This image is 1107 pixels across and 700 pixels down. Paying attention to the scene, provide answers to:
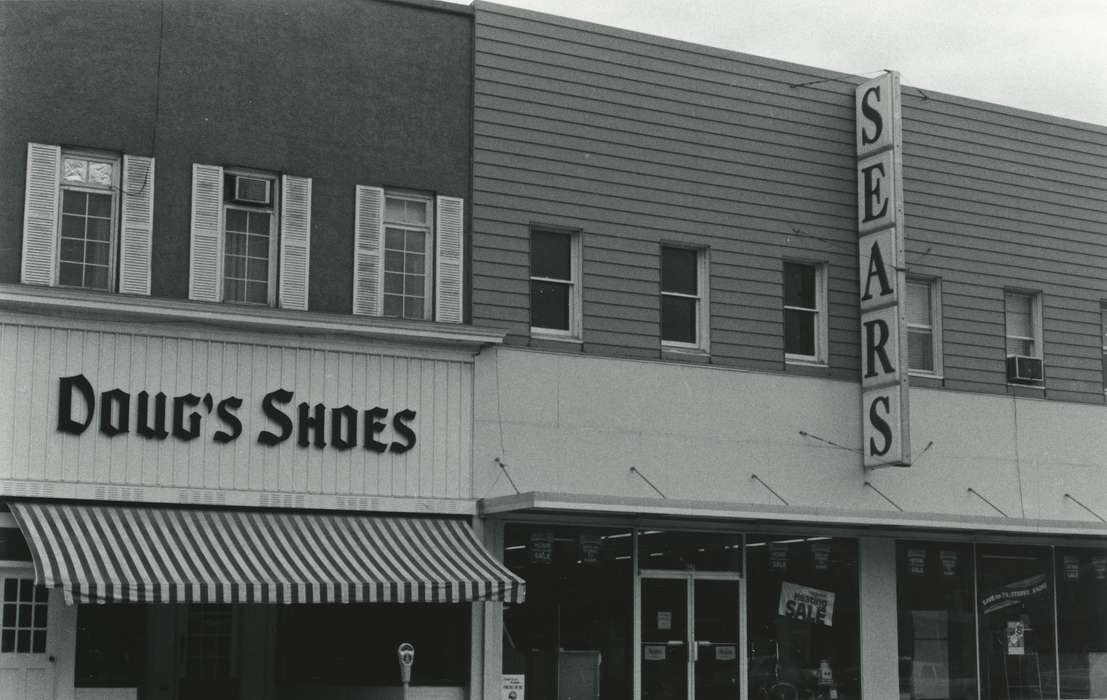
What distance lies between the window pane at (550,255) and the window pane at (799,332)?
3.53 metres

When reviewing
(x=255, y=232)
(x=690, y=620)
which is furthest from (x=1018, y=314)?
(x=255, y=232)

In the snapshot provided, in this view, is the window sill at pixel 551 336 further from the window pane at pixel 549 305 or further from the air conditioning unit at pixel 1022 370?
the air conditioning unit at pixel 1022 370

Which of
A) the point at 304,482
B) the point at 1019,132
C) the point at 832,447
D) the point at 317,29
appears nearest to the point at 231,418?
the point at 304,482

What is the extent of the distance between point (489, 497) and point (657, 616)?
290 cm

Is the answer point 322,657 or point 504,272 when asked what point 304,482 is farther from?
point 504,272

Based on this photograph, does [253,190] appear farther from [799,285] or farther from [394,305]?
[799,285]

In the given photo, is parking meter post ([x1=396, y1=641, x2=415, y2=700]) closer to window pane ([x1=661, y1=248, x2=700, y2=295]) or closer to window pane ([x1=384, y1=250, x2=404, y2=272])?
window pane ([x1=384, y1=250, x2=404, y2=272])

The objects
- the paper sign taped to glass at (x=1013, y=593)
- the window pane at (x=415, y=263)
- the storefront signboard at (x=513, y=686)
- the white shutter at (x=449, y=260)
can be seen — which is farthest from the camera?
the paper sign taped to glass at (x=1013, y=593)

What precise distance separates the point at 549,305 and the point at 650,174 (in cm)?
238

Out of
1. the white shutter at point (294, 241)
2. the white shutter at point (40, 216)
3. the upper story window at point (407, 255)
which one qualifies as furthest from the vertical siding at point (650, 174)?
the white shutter at point (40, 216)

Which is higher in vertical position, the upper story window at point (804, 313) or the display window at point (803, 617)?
the upper story window at point (804, 313)

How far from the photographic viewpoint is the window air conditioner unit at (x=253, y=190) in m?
19.1

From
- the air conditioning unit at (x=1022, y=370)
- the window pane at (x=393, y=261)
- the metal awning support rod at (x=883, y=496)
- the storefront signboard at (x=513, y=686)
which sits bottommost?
the storefront signboard at (x=513, y=686)

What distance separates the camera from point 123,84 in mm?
18469
